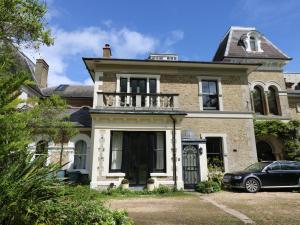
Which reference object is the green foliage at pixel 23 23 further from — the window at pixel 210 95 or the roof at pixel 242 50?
the roof at pixel 242 50

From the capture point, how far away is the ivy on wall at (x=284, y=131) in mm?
15850

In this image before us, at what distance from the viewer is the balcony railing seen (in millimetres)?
12148

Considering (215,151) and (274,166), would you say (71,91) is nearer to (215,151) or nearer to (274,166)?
(215,151)

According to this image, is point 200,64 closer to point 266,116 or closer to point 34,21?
point 266,116

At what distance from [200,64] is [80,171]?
9.25m

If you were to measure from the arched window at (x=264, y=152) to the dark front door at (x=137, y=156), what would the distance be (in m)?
9.61

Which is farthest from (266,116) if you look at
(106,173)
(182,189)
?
(106,173)

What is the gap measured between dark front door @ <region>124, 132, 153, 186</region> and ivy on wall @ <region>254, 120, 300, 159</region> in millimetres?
8307

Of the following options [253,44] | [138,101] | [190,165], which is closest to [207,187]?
[190,165]

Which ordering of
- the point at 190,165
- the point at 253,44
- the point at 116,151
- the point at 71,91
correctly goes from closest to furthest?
the point at 116,151
the point at 190,165
the point at 253,44
the point at 71,91

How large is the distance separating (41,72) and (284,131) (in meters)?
20.1

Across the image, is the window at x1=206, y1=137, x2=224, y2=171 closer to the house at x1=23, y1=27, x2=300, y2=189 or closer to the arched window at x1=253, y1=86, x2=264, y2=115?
the house at x1=23, y1=27, x2=300, y2=189

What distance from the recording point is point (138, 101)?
12305 millimetres

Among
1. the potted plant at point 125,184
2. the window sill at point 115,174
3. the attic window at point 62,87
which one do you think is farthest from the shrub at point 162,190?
the attic window at point 62,87
